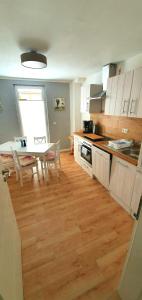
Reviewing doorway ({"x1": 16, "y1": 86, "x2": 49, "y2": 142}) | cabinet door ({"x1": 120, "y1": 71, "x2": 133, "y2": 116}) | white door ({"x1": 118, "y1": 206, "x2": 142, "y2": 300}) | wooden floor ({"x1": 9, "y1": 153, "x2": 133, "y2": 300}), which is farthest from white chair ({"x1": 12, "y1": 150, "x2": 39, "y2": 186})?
white door ({"x1": 118, "y1": 206, "x2": 142, "y2": 300})

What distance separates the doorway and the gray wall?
14cm

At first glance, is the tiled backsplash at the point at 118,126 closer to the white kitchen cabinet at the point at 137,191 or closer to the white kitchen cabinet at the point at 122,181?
the white kitchen cabinet at the point at 122,181

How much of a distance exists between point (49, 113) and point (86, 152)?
2.09m

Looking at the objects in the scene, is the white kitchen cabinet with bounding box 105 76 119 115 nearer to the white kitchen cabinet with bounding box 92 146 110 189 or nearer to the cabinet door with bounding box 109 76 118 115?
the cabinet door with bounding box 109 76 118 115

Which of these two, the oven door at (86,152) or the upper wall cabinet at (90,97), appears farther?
the upper wall cabinet at (90,97)

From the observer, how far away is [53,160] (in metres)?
2.98

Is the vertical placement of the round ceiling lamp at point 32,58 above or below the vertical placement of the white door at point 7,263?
above

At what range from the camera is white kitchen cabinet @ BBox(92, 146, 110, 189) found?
7.64 ft

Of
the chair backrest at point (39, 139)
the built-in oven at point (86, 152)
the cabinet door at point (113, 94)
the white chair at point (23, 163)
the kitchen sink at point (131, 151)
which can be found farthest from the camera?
the chair backrest at point (39, 139)

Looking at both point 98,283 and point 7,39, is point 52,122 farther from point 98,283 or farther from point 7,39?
point 98,283

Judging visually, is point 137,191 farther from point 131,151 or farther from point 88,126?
point 88,126

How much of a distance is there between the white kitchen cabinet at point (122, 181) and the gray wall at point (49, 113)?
2819mm

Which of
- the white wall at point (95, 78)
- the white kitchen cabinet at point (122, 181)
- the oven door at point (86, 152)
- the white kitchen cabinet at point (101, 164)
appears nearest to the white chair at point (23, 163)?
the oven door at point (86, 152)

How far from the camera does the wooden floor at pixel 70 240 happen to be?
1225 mm
